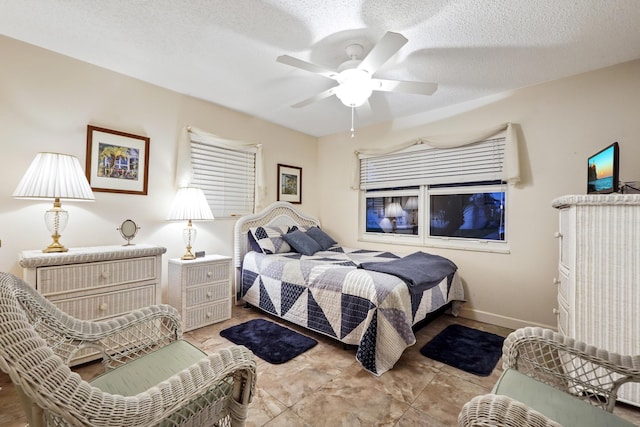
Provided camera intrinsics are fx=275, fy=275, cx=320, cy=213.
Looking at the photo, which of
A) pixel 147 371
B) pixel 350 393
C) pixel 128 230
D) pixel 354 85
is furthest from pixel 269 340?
pixel 354 85

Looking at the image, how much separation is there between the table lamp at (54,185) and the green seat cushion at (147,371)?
1384mm

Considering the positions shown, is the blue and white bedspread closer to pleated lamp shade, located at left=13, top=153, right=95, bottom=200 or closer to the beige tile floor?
the beige tile floor

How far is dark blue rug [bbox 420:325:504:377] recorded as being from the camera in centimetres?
208

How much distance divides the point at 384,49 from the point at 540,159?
81.4 inches

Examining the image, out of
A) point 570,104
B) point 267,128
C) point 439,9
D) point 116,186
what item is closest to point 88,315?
point 116,186

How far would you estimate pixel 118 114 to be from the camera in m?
2.54

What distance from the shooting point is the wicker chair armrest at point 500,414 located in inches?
28.1

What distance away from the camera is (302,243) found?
11.3ft

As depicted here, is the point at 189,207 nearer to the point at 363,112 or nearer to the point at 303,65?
the point at 303,65

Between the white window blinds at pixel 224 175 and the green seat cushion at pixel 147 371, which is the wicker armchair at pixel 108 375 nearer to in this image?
the green seat cushion at pixel 147 371

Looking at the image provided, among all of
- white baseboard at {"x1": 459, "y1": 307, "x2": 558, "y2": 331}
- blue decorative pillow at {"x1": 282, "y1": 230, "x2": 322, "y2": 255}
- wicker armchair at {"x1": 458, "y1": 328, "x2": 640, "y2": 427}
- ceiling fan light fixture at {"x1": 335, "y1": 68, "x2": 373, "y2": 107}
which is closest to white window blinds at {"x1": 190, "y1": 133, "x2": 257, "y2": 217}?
blue decorative pillow at {"x1": 282, "y1": 230, "x2": 322, "y2": 255}

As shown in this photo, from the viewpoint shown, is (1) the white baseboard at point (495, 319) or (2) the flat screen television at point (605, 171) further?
(1) the white baseboard at point (495, 319)

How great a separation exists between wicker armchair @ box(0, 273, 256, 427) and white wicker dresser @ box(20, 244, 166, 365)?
89 cm

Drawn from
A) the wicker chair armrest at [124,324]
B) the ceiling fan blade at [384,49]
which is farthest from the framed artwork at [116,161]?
the ceiling fan blade at [384,49]
